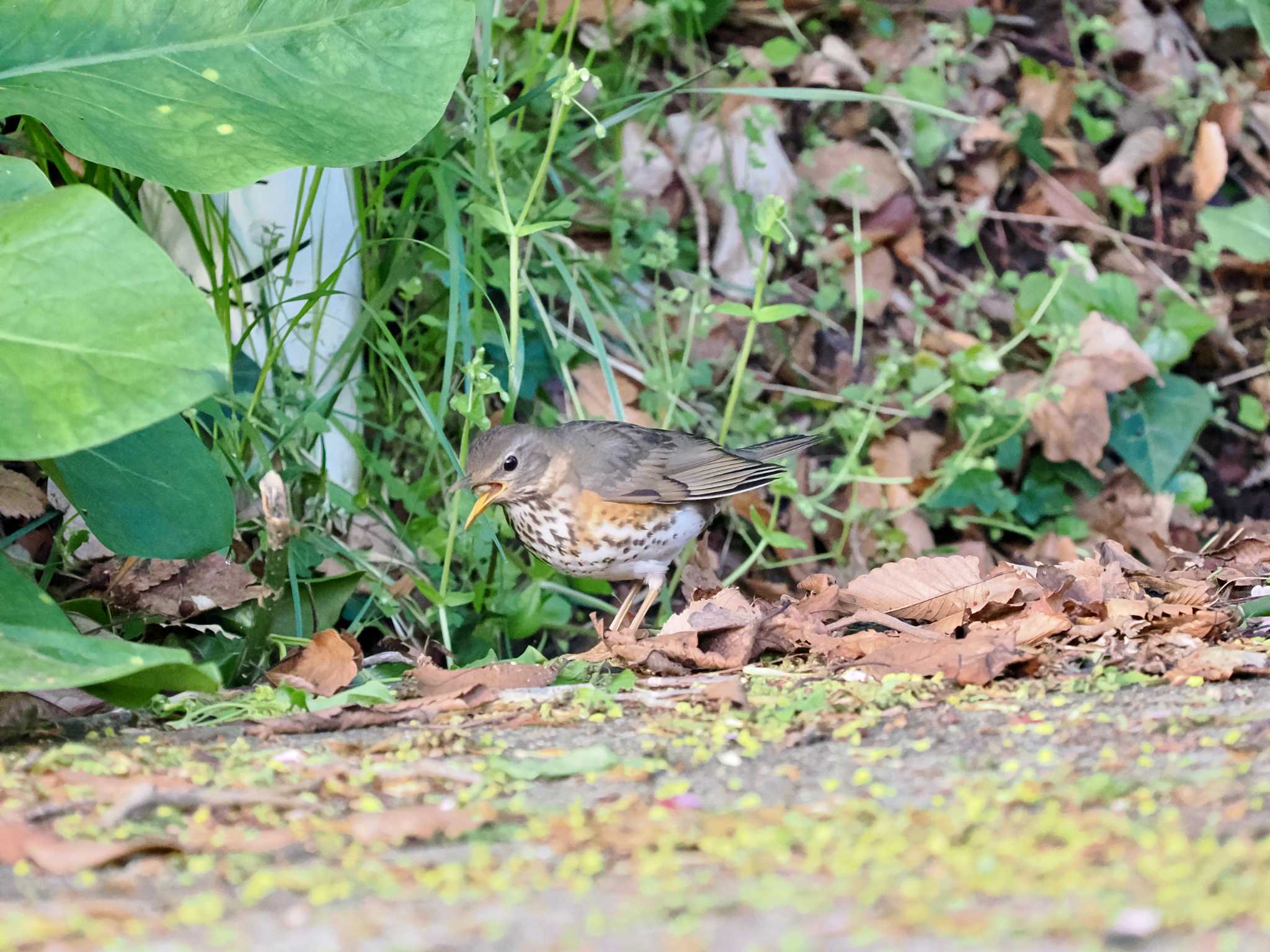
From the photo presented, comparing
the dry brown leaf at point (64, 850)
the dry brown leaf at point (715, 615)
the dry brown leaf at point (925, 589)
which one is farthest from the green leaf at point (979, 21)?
the dry brown leaf at point (64, 850)

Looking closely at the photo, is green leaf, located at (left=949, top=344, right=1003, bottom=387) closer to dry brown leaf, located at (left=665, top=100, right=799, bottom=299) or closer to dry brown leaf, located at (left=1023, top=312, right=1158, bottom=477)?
dry brown leaf, located at (left=1023, top=312, right=1158, bottom=477)

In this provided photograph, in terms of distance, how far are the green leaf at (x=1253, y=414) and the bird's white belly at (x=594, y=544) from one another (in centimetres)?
238

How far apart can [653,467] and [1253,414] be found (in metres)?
2.48

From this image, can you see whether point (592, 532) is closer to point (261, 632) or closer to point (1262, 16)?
point (261, 632)

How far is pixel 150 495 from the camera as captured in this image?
2.50 metres

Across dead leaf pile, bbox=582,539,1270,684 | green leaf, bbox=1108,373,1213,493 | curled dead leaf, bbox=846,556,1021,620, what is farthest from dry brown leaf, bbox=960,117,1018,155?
curled dead leaf, bbox=846,556,1021,620

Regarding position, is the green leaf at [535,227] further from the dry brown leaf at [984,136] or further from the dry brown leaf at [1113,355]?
A: the dry brown leaf at [984,136]

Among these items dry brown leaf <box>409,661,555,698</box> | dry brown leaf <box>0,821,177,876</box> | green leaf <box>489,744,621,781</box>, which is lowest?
dry brown leaf <box>409,661,555,698</box>

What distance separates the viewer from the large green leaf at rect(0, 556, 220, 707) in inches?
70.5

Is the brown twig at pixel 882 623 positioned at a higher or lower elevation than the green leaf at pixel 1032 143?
lower

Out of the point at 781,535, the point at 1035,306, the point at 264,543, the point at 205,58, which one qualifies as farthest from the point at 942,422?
the point at 205,58

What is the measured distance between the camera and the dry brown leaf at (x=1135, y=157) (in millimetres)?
5270

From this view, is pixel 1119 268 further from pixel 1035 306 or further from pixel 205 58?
pixel 205 58

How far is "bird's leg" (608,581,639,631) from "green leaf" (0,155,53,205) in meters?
1.70
